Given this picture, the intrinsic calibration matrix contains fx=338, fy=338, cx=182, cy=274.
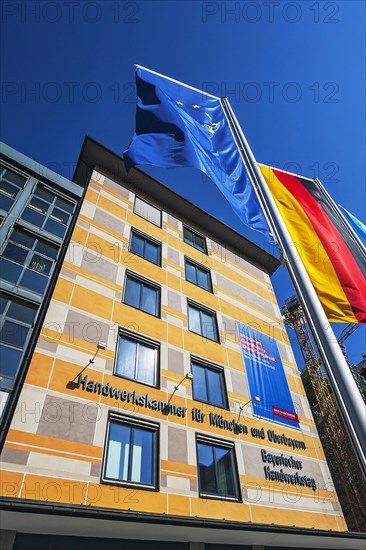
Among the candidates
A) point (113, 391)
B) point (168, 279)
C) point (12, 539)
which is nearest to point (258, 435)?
Answer: point (113, 391)

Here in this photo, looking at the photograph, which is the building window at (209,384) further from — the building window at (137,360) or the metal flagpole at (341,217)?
the metal flagpole at (341,217)

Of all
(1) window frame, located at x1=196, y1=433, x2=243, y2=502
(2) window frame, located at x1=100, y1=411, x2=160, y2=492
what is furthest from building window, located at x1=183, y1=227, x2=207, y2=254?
(2) window frame, located at x1=100, y1=411, x2=160, y2=492

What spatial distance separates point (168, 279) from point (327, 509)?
12.4 m

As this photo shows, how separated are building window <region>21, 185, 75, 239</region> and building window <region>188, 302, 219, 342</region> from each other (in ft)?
24.0

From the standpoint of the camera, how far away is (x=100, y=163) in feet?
65.9

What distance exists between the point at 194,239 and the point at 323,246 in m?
16.3

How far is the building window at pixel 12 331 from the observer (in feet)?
33.9

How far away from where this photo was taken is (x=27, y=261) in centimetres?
1329

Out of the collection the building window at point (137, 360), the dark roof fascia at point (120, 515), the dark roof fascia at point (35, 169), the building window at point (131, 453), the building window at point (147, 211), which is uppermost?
the building window at point (147, 211)

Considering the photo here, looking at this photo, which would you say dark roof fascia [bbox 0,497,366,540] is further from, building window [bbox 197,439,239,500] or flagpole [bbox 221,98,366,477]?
flagpole [bbox 221,98,366,477]

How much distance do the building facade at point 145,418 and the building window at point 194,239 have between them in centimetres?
100

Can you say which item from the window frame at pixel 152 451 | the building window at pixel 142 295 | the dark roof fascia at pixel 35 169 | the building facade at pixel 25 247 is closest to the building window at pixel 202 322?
the building window at pixel 142 295

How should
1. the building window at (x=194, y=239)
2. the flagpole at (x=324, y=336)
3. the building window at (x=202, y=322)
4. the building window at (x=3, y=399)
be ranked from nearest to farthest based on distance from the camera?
the flagpole at (x=324, y=336) → the building window at (x=3, y=399) → the building window at (x=202, y=322) → the building window at (x=194, y=239)

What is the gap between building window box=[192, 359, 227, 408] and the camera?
14430 millimetres
